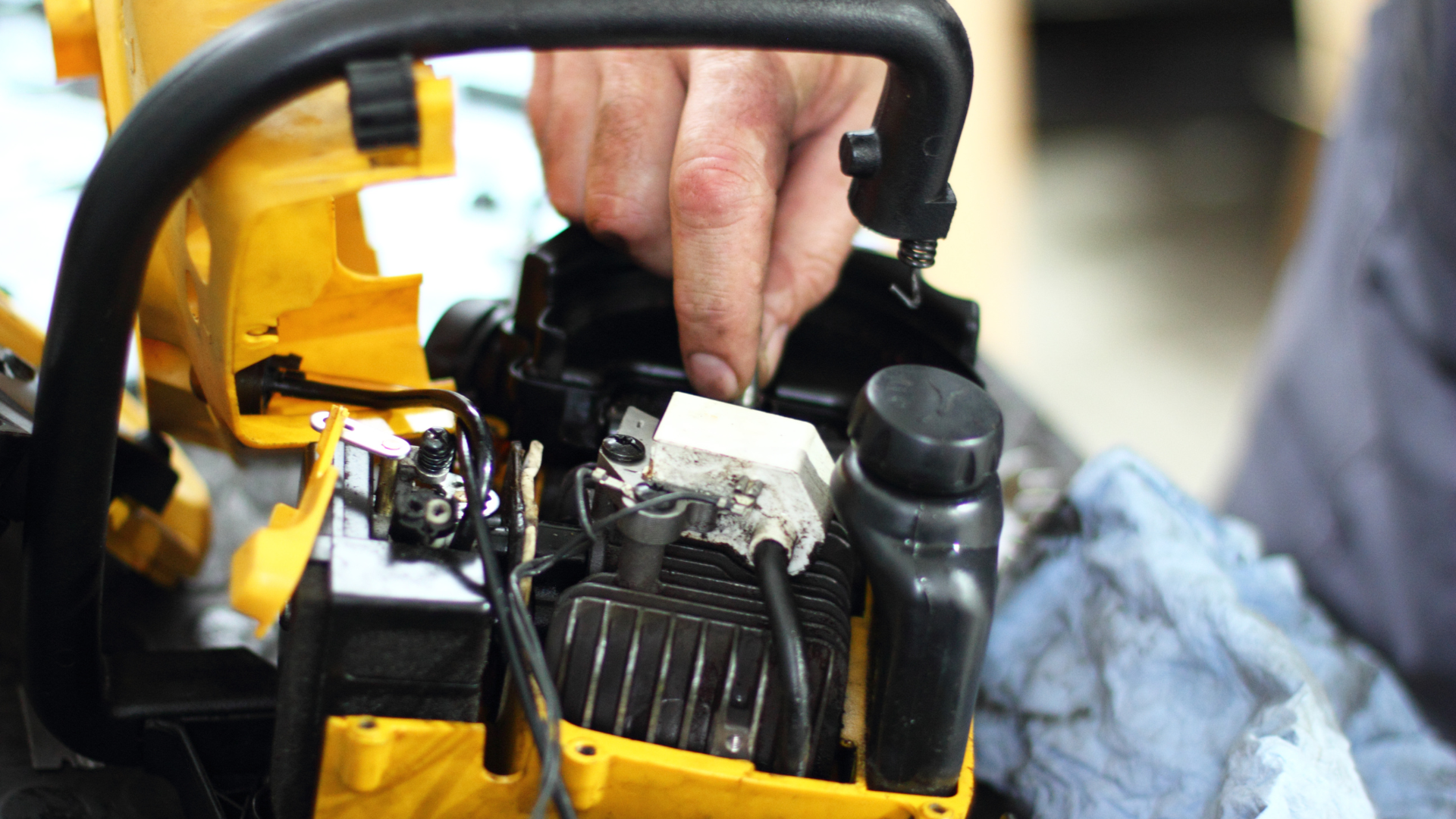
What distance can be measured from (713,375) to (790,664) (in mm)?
255

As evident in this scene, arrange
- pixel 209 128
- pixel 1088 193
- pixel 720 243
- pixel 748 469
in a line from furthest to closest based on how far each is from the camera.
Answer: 1. pixel 1088 193
2. pixel 720 243
3. pixel 748 469
4. pixel 209 128

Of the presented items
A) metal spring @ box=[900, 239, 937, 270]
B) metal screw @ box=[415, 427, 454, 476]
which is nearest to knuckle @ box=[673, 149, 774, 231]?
metal spring @ box=[900, 239, 937, 270]

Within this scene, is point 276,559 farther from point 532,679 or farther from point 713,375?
point 713,375

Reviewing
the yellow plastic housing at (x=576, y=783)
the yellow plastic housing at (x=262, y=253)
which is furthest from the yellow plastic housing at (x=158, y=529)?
the yellow plastic housing at (x=576, y=783)

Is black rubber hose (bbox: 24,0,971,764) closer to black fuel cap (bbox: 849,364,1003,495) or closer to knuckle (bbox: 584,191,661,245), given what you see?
black fuel cap (bbox: 849,364,1003,495)

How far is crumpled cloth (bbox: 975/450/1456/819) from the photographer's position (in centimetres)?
66

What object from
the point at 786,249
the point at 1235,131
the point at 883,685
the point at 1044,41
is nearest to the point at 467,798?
the point at 883,685

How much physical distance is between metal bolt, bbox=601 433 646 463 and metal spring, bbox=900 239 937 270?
0.66 ft

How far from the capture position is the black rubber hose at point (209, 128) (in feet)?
1.45

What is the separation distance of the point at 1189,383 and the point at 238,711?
2576mm

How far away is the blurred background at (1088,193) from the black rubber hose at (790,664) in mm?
672

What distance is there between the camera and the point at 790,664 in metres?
0.53

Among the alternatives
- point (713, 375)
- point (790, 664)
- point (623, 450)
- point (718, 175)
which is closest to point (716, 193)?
point (718, 175)

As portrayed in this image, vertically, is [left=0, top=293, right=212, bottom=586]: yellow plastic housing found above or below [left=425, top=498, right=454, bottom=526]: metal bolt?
below
